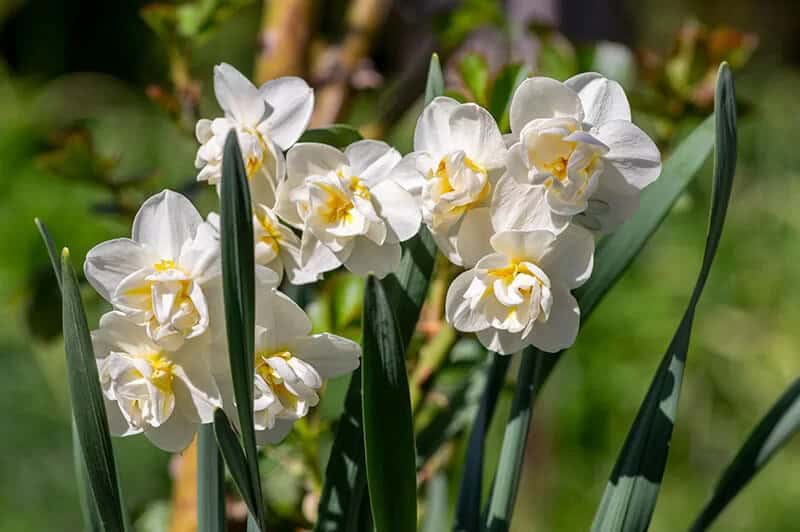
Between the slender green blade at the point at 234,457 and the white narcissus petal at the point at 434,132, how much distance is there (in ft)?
0.37

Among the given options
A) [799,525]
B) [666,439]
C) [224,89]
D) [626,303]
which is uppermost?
[224,89]

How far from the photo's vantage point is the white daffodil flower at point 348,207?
32cm

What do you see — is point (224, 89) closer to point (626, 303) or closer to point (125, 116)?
point (626, 303)

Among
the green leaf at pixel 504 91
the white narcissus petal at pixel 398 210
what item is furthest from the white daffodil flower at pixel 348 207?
the green leaf at pixel 504 91

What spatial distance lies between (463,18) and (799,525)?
167 cm

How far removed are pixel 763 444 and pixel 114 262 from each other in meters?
0.28

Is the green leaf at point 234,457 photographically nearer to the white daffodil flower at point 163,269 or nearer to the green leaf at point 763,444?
the white daffodil flower at point 163,269

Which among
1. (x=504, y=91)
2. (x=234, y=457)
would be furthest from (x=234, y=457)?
(x=504, y=91)

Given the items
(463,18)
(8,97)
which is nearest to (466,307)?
(463,18)

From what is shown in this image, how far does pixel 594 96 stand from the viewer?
1.07 ft

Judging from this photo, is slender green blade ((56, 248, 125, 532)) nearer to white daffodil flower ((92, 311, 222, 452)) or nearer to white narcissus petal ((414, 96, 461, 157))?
white daffodil flower ((92, 311, 222, 452))

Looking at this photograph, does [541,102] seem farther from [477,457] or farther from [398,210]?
[477,457]

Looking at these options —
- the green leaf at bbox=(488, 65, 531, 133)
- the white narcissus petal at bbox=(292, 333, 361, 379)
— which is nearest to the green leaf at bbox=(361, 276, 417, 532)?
the white narcissus petal at bbox=(292, 333, 361, 379)

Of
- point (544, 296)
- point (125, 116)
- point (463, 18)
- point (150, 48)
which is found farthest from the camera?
point (150, 48)
